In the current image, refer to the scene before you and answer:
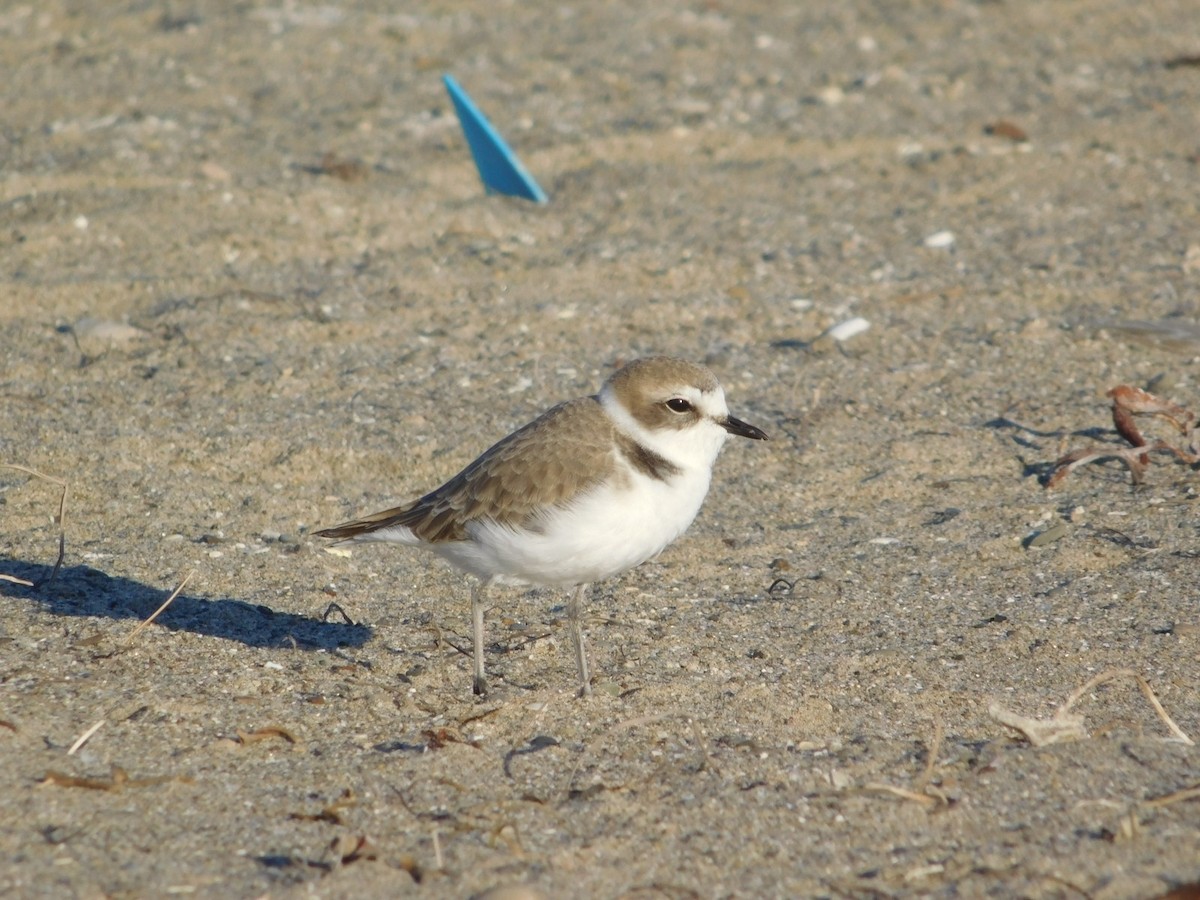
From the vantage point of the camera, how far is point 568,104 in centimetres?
925

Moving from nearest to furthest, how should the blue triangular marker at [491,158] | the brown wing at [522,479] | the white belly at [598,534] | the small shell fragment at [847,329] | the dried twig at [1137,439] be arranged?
the white belly at [598,534]
the brown wing at [522,479]
the dried twig at [1137,439]
the small shell fragment at [847,329]
the blue triangular marker at [491,158]

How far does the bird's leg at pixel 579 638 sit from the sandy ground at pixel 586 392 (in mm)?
80

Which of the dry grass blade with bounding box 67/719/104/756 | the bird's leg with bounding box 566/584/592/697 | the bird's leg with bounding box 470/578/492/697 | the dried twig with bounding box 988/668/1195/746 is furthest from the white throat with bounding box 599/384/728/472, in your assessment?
the dry grass blade with bounding box 67/719/104/756

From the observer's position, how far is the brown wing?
13.2ft

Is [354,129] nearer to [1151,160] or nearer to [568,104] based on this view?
[568,104]

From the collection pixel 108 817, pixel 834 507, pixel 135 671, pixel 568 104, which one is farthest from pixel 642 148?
pixel 108 817

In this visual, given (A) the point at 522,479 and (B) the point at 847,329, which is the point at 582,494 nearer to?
(A) the point at 522,479

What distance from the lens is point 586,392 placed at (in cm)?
614

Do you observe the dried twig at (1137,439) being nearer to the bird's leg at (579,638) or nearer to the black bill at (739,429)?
the black bill at (739,429)

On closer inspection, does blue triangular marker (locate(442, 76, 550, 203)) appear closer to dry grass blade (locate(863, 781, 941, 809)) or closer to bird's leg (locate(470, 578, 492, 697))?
bird's leg (locate(470, 578, 492, 697))

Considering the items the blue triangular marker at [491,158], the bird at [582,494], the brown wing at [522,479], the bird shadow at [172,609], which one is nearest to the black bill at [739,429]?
the bird at [582,494]

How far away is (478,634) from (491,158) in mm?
4237

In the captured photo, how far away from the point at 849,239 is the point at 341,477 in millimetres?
3442

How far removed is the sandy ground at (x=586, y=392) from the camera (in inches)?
132
